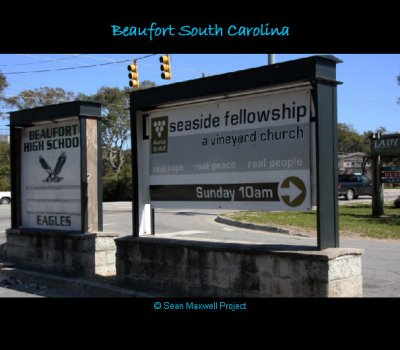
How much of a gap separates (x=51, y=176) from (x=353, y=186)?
30948 millimetres

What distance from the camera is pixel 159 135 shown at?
7.30m

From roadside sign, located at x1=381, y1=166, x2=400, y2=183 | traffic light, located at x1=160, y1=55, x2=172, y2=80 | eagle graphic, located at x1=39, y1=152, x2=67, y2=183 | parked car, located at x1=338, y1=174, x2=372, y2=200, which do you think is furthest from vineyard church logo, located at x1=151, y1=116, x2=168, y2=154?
parked car, located at x1=338, y1=174, x2=372, y2=200

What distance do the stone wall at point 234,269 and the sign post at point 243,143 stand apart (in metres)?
0.27

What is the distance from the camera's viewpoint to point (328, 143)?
17.9ft

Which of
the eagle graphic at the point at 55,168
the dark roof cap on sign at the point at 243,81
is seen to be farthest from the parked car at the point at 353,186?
the dark roof cap on sign at the point at 243,81

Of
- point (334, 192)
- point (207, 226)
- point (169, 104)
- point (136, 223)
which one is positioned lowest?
point (207, 226)

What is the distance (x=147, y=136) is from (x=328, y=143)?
2.91 metres

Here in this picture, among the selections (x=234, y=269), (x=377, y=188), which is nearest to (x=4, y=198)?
(x=377, y=188)

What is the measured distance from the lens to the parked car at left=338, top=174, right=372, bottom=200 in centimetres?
3659

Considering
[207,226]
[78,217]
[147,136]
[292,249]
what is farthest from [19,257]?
[207,226]

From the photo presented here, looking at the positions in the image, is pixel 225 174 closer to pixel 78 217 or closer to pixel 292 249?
pixel 292 249

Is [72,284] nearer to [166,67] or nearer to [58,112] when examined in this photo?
[58,112]

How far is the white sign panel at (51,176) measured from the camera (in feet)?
27.9
